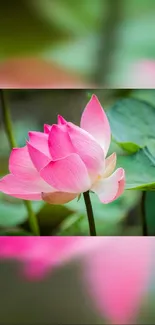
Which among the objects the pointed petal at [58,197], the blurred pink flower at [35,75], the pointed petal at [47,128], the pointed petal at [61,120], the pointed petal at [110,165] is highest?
the blurred pink flower at [35,75]

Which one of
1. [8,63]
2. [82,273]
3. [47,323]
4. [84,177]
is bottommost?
[47,323]

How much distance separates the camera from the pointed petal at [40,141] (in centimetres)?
133

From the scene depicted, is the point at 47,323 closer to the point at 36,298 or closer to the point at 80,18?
the point at 36,298

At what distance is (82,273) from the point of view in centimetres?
134

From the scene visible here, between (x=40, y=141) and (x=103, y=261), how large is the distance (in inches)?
14.5

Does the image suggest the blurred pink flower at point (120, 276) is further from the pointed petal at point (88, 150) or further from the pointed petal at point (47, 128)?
the pointed petal at point (47, 128)

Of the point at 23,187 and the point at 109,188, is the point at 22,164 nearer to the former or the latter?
the point at 23,187

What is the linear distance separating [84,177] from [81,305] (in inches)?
13.2

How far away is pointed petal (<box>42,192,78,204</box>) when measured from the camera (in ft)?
4.40

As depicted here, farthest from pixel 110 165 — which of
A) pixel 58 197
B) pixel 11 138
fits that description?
pixel 11 138

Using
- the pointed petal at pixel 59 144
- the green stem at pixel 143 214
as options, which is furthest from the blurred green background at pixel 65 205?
the pointed petal at pixel 59 144

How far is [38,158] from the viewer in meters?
1.32

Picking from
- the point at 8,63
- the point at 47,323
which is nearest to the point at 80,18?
the point at 8,63

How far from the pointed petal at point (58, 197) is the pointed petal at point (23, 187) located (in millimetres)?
14
